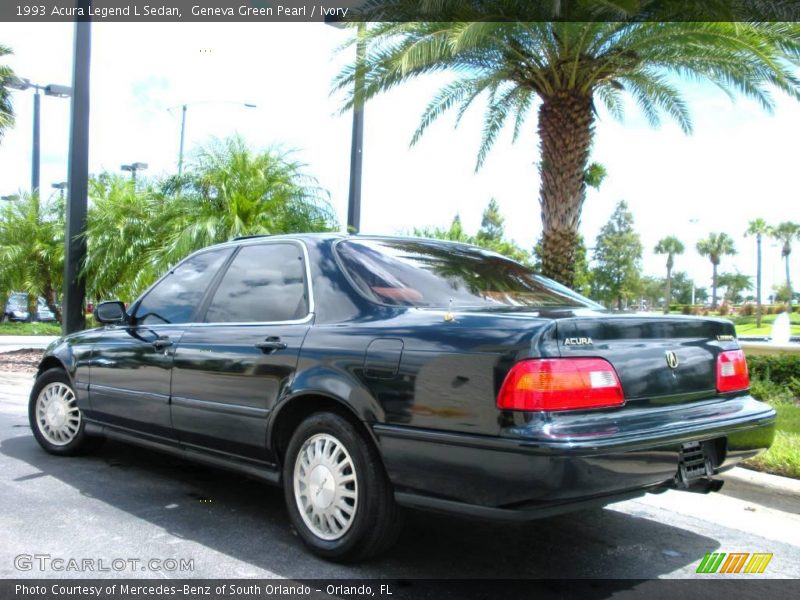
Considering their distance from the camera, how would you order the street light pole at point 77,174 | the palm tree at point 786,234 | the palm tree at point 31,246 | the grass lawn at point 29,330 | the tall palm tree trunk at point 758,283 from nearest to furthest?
the street light pole at point 77,174 < the palm tree at point 31,246 < the grass lawn at point 29,330 < the tall palm tree trunk at point 758,283 < the palm tree at point 786,234

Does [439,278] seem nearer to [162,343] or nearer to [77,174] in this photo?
[162,343]

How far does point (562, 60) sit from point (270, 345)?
7.26 m

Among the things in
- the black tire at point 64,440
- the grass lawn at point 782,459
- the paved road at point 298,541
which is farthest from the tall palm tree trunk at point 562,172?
the black tire at point 64,440

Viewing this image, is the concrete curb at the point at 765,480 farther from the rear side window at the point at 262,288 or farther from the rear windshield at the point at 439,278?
the rear side window at the point at 262,288

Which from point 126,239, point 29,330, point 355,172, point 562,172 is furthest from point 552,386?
point 29,330

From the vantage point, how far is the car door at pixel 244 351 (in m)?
3.91

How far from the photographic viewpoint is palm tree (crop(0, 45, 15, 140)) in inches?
824

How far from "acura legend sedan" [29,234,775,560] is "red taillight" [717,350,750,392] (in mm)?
11

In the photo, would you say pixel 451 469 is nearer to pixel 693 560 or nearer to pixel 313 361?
pixel 313 361

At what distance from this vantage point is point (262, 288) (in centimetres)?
434

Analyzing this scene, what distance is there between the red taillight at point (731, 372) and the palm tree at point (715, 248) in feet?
300

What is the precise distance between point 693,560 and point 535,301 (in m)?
1.51

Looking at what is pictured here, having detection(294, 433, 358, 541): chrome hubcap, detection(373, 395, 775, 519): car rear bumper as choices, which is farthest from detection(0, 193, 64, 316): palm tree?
detection(373, 395, 775, 519): car rear bumper

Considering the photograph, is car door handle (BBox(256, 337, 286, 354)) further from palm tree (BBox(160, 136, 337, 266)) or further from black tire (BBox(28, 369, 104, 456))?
palm tree (BBox(160, 136, 337, 266))
